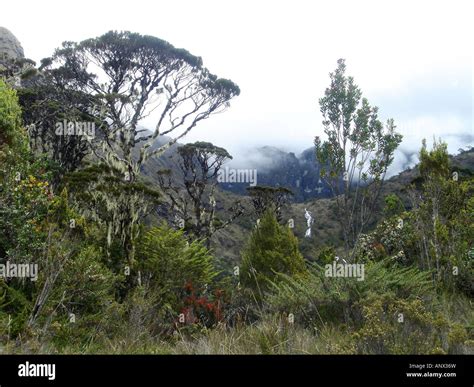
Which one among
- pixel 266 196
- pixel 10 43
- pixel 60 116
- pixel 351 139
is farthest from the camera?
pixel 10 43

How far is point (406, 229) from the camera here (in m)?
18.2

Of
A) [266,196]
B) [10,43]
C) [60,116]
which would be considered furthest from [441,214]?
[10,43]

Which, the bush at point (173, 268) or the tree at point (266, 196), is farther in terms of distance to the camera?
the tree at point (266, 196)

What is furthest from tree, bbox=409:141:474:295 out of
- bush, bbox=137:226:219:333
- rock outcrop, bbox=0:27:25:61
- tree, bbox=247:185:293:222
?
rock outcrop, bbox=0:27:25:61

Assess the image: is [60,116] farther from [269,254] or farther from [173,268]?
[269,254]

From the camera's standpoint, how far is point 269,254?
1337cm

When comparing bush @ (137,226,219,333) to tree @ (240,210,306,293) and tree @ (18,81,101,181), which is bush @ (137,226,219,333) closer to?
tree @ (240,210,306,293)

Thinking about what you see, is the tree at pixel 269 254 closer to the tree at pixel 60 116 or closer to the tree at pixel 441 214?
the tree at pixel 441 214

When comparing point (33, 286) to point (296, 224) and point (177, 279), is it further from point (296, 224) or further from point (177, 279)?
point (296, 224)

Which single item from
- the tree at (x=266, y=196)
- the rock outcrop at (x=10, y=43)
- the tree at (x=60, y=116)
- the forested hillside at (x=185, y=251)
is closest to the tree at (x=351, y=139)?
the forested hillside at (x=185, y=251)

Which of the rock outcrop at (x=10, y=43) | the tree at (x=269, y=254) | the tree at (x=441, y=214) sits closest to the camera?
the tree at (x=441, y=214)

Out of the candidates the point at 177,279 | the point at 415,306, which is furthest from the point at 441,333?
the point at 177,279

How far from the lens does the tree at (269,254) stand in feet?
43.5
